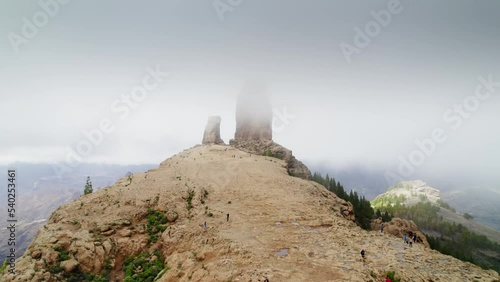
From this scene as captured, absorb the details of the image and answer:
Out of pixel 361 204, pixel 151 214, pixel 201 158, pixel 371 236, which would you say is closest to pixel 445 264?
pixel 371 236

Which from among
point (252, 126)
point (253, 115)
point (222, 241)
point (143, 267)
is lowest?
point (143, 267)

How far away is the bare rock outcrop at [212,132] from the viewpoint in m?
117

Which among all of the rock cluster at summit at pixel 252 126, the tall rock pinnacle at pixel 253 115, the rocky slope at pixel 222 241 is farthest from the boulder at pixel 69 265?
the tall rock pinnacle at pixel 253 115

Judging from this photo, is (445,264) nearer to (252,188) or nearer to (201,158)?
(252,188)

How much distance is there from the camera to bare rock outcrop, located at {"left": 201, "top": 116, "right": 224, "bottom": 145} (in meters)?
117

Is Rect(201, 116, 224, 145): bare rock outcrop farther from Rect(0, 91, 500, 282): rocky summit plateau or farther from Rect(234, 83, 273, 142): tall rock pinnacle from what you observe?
Rect(0, 91, 500, 282): rocky summit plateau

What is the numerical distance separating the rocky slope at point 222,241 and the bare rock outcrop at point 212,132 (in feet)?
209

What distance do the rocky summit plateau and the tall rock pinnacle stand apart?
72189mm

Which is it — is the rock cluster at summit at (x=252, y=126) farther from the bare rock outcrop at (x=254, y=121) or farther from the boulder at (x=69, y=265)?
the boulder at (x=69, y=265)

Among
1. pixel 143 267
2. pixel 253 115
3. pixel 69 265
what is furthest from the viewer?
pixel 253 115

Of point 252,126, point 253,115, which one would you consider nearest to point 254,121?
point 252,126

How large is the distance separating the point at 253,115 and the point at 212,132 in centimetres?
2334

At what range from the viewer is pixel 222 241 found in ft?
98.7

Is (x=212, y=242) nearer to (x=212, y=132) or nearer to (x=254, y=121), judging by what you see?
(x=212, y=132)
